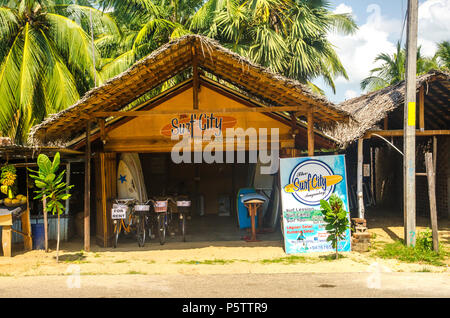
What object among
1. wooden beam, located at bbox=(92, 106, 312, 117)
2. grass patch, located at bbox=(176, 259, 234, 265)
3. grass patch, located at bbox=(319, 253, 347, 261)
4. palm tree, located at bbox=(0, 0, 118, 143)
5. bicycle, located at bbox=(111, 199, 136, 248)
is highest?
palm tree, located at bbox=(0, 0, 118, 143)

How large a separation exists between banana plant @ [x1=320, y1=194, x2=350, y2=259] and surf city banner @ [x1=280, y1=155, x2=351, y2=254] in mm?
498

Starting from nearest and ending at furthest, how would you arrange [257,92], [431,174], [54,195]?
[54,195] → [431,174] → [257,92]

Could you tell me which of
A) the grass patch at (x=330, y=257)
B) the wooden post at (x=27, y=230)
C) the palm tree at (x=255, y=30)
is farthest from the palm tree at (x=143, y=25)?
the grass patch at (x=330, y=257)

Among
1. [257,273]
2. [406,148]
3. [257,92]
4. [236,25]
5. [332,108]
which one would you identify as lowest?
[257,273]

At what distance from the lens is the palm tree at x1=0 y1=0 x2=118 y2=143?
44.0 feet

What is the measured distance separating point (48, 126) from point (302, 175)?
519 centimetres

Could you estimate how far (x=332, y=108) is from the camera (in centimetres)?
828

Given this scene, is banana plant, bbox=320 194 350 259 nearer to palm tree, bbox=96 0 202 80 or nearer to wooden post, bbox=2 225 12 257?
wooden post, bbox=2 225 12 257

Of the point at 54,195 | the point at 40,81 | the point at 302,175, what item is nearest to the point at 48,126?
the point at 54,195

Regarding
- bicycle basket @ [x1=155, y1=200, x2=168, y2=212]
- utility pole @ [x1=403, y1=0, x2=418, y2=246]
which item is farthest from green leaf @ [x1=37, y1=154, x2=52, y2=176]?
utility pole @ [x1=403, y1=0, x2=418, y2=246]

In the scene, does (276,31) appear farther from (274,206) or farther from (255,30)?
(274,206)

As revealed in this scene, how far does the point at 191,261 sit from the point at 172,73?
4312mm
